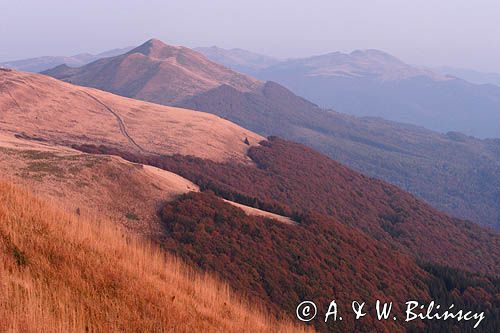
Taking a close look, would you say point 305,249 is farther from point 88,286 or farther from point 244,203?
point 88,286

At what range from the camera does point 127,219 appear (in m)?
30.1

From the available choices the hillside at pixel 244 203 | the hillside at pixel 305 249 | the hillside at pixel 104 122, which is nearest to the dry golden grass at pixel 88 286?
the hillside at pixel 244 203

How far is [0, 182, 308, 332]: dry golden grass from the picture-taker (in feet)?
22.8

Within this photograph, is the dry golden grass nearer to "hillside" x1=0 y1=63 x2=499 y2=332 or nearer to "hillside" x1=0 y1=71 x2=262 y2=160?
"hillside" x1=0 y1=63 x2=499 y2=332

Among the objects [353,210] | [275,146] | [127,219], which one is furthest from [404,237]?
[127,219]

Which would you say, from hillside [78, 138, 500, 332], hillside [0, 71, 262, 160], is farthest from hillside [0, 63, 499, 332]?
hillside [0, 71, 262, 160]

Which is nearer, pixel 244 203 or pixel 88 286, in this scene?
pixel 88 286

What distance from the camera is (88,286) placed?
7984 millimetres

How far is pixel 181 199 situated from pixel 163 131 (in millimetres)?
53471

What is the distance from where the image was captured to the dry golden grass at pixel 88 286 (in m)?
6.96

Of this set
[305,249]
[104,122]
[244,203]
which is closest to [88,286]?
[305,249]

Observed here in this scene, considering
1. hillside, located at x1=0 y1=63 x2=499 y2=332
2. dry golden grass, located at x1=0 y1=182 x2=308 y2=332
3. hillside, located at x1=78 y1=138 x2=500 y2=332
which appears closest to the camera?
dry golden grass, located at x1=0 y1=182 x2=308 y2=332

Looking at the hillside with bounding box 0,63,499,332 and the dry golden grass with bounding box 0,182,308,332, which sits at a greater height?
the dry golden grass with bounding box 0,182,308,332

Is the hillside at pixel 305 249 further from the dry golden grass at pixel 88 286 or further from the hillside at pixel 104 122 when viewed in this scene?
the dry golden grass at pixel 88 286
